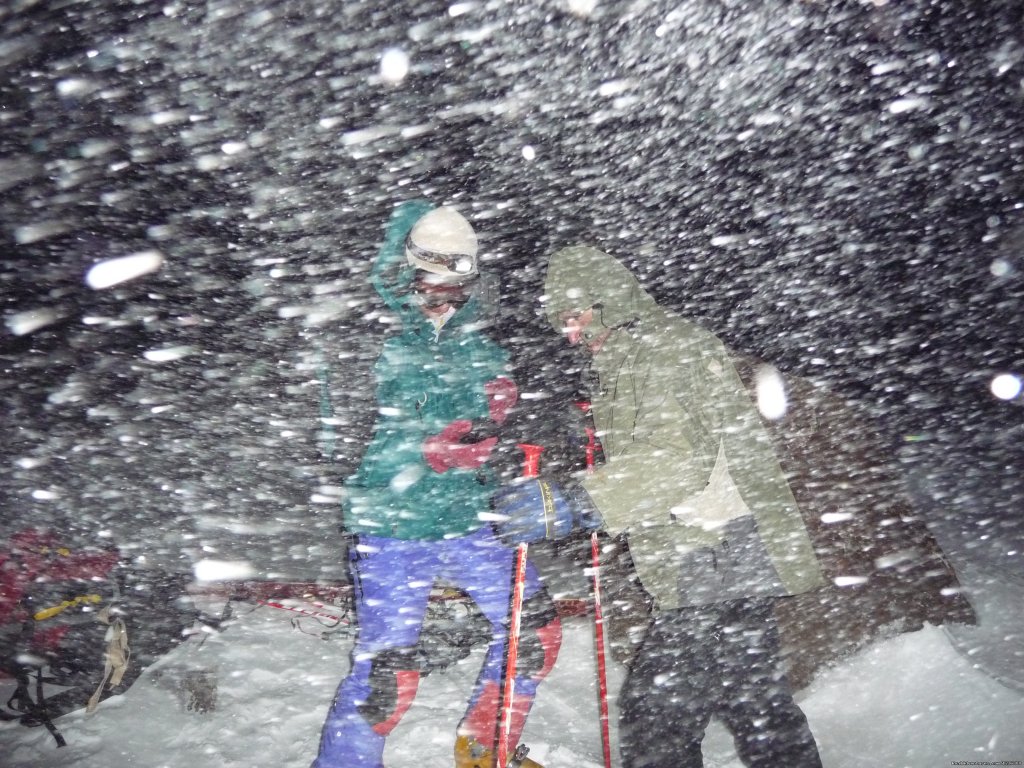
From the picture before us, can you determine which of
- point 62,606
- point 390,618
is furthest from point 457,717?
point 62,606

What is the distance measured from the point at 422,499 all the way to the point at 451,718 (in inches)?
61.6

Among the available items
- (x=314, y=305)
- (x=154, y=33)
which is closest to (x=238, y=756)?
(x=314, y=305)

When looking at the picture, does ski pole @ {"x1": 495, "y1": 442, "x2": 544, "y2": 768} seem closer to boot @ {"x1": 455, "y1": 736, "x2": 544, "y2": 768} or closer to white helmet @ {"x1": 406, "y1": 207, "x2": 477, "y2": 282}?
boot @ {"x1": 455, "y1": 736, "x2": 544, "y2": 768}

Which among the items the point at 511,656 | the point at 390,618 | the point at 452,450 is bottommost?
the point at 511,656

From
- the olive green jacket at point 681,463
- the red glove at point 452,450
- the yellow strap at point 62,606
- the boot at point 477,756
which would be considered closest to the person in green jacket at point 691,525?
the olive green jacket at point 681,463

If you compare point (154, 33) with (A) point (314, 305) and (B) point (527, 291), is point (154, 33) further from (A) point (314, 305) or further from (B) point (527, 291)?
(B) point (527, 291)

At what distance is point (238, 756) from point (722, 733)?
248cm

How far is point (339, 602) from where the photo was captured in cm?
384

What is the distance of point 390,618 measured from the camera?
1.98 m

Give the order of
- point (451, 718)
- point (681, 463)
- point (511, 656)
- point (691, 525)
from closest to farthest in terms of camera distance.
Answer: point (681, 463) < point (691, 525) < point (511, 656) < point (451, 718)

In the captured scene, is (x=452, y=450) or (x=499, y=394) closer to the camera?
(x=452, y=450)

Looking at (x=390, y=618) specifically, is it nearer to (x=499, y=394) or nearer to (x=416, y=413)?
(x=416, y=413)

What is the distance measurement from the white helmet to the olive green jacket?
683mm

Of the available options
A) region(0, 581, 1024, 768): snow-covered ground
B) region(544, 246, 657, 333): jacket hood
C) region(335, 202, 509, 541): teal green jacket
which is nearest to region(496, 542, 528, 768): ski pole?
region(335, 202, 509, 541): teal green jacket
